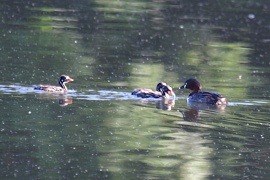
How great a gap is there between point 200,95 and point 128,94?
115 centimetres

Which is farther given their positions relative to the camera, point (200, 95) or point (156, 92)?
point (156, 92)

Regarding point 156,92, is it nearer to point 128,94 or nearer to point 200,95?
point 128,94

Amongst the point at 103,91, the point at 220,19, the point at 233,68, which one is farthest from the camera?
the point at 220,19

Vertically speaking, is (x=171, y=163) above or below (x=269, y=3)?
below

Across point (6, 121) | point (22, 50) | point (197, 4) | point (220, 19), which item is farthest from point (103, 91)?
point (197, 4)

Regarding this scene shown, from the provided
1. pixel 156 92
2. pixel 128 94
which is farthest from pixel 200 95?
pixel 128 94

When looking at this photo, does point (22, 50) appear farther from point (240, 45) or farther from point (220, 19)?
point (220, 19)

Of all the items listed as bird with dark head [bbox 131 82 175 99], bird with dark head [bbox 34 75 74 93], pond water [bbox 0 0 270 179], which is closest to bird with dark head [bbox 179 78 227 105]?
pond water [bbox 0 0 270 179]

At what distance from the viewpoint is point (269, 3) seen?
33.0 meters

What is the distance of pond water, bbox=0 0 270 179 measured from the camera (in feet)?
39.3

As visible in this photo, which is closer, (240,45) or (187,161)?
(187,161)

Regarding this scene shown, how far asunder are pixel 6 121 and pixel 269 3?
20153 mm

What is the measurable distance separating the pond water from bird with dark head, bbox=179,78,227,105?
168 mm

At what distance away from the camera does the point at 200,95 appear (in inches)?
656
